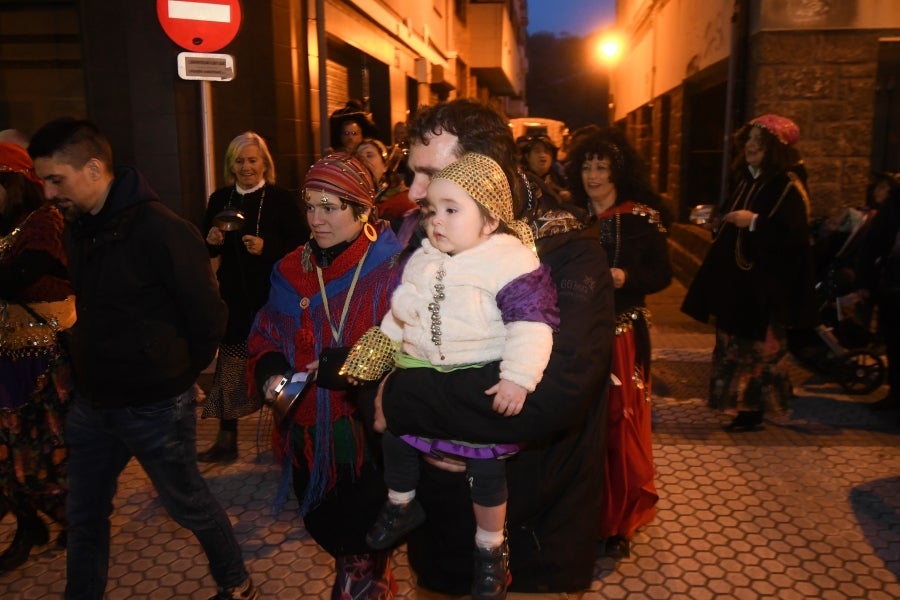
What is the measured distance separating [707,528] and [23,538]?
3.50 m

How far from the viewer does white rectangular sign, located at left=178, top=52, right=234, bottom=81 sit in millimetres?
5414

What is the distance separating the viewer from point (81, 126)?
2852mm

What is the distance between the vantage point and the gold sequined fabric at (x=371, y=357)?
2.15 meters

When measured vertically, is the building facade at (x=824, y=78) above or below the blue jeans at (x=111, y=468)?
above

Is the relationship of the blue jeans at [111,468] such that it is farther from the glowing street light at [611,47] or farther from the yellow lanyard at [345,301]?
the glowing street light at [611,47]

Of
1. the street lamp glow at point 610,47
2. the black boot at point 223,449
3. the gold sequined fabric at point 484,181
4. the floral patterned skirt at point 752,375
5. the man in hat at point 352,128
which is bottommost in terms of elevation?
the black boot at point 223,449

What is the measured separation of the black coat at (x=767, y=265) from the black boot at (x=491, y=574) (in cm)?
365

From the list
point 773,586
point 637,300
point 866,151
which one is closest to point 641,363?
point 637,300

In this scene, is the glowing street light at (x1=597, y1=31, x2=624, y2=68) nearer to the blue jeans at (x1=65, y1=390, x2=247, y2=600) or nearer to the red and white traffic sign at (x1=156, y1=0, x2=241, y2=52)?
the red and white traffic sign at (x1=156, y1=0, x2=241, y2=52)

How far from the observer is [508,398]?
176 centimetres

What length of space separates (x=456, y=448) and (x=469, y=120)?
0.93m

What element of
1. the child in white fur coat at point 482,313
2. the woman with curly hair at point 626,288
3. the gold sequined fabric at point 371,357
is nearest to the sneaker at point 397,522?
the child in white fur coat at point 482,313

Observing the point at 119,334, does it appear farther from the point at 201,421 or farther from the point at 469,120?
the point at 201,421

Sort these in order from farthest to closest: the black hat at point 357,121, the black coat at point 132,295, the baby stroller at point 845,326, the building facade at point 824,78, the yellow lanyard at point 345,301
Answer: the building facade at point 824,78 < the black hat at point 357,121 < the baby stroller at point 845,326 < the black coat at point 132,295 < the yellow lanyard at point 345,301
